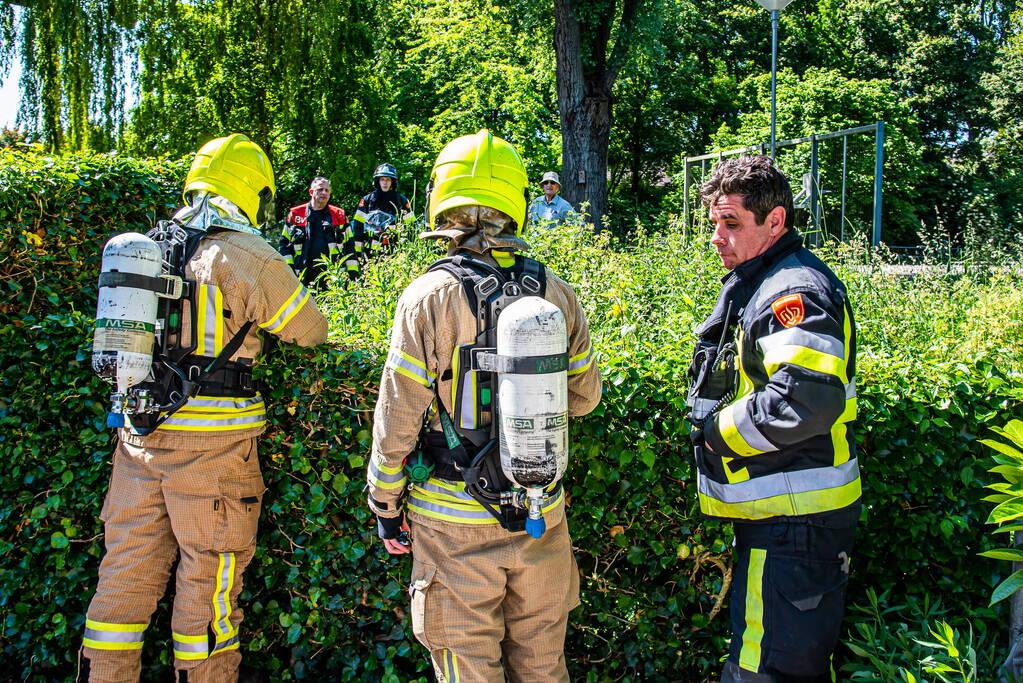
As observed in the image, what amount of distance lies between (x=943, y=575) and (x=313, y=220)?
24.0 ft

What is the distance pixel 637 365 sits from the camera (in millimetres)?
2988

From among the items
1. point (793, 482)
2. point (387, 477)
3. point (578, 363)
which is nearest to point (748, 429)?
point (793, 482)

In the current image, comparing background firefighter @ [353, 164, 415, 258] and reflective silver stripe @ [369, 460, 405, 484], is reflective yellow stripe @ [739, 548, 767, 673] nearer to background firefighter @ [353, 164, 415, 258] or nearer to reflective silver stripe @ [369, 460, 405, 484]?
reflective silver stripe @ [369, 460, 405, 484]

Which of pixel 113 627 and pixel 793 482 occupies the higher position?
pixel 793 482

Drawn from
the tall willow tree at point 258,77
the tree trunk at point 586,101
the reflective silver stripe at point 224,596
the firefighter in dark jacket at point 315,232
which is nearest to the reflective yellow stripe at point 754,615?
the reflective silver stripe at point 224,596

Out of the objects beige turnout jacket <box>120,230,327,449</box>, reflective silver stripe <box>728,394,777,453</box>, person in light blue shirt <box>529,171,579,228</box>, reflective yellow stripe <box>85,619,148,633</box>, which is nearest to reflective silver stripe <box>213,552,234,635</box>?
reflective yellow stripe <box>85,619,148,633</box>

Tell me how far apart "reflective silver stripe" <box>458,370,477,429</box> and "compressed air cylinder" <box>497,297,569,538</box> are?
0.19 meters

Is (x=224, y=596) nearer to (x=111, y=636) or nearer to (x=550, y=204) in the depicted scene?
(x=111, y=636)

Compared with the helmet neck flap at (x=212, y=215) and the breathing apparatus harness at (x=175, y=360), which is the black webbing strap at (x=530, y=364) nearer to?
the breathing apparatus harness at (x=175, y=360)

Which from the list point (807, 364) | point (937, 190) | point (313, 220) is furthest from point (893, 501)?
point (937, 190)

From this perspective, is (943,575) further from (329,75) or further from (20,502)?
(329,75)

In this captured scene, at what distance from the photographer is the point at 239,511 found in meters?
3.08

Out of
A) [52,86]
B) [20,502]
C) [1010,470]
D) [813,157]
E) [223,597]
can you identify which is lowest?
[223,597]

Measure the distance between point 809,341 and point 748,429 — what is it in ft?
1.04
